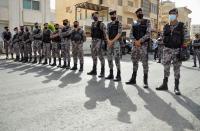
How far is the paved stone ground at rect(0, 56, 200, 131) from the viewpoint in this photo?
439cm

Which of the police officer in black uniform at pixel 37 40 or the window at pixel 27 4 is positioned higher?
the window at pixel 27 4

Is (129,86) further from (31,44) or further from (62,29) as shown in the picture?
(31,44)

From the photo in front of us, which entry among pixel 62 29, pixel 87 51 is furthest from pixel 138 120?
pixel 87 51

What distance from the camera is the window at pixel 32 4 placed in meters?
27.8

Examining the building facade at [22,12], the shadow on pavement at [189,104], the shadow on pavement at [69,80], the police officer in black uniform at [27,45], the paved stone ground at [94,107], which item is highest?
the building facade at [22,12]

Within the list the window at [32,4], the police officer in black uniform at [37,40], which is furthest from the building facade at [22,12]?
the police officer in black uniform at [37,40]

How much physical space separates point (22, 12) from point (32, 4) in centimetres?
158

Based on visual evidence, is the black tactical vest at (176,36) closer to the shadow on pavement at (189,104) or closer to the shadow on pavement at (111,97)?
the shadow on pavement at (189,104)

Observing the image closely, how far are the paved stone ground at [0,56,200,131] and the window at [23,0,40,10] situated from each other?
20797mm

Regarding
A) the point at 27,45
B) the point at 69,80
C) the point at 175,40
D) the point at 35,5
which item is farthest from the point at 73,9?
the point at 175,40

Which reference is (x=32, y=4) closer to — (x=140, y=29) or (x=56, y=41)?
(x=56, y=41)

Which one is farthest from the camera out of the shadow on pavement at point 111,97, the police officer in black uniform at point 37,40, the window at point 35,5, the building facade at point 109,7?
the building facade at point 109,7

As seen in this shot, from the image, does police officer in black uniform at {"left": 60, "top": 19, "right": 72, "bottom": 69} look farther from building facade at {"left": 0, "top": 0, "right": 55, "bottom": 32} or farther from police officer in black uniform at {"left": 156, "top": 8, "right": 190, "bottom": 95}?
building facade at {"left": 0, "top": 0, "right": 55, "bottom": 32}

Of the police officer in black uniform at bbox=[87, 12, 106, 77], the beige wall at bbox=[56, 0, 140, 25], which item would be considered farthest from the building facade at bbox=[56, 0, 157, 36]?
the police officer in black uniform at bbox=[87, 12, 106, 77]
